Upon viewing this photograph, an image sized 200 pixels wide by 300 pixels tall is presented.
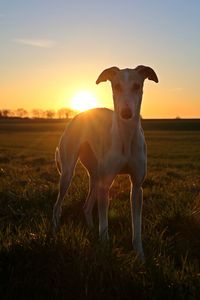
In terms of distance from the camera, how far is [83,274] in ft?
14.5

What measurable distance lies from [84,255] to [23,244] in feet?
2.04

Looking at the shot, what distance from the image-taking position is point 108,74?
6605 millimetres

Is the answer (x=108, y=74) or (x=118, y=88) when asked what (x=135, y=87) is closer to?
(x=118, y=88)

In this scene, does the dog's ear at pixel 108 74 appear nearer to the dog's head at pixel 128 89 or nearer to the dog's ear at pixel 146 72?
the dog's head at pixel 128 89

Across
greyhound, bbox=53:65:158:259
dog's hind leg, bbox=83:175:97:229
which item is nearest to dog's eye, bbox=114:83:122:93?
greyhound, bbox=53:65:158:259

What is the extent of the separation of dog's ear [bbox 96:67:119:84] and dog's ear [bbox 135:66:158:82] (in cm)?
30

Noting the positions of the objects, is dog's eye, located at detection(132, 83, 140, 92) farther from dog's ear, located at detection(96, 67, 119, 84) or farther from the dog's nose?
dog's ear, located at detection(96, 67, 119, 84)

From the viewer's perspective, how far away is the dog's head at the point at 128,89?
19.4 ft

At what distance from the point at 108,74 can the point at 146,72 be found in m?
0.52

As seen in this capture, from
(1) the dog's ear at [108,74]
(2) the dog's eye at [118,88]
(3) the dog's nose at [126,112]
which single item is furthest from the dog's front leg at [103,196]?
(1) the dog's ear at [108,74]

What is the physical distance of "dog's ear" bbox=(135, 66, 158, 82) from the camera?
6.38 metres

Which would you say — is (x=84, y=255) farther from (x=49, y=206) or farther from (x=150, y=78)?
(x=49, y=206)

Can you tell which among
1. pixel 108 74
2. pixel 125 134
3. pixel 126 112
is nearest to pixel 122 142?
pixel 125 134

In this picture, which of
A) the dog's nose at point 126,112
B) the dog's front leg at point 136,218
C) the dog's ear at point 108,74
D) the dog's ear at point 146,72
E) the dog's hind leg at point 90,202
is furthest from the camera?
the dog's hind leg at point 90,202
